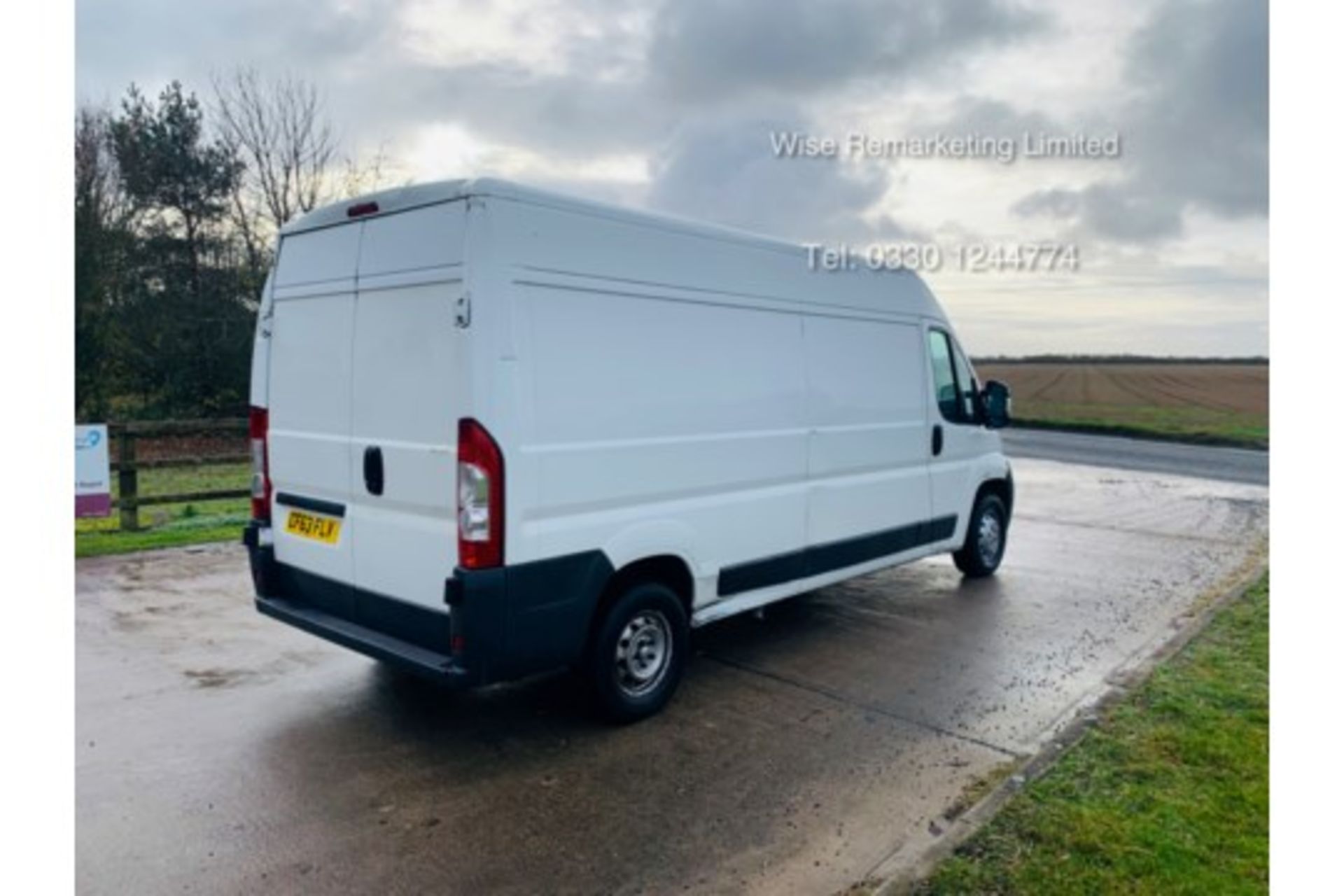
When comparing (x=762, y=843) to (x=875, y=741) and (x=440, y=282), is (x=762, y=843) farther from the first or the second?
(x=440, y=282)

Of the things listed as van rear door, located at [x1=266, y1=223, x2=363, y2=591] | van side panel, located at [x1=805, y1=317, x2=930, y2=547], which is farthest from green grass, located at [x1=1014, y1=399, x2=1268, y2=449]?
van rear door, located at [x1=266, y1=223, x2=363, y2=591]

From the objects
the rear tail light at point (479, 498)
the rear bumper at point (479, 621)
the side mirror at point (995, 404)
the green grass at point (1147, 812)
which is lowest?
the green grass at point (1147, 812)

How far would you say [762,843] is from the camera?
11.1 feet

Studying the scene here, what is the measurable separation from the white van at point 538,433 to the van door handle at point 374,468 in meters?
0.01

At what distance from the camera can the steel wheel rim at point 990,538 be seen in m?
7.74

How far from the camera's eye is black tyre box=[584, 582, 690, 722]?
438cm

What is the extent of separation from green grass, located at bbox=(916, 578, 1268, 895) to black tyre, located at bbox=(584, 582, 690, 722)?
179 centimetres

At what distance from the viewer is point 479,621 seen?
12.5 feet

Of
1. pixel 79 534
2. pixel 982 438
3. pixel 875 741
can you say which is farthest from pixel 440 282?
pixel 79 534

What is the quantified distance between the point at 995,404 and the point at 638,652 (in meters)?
4.26

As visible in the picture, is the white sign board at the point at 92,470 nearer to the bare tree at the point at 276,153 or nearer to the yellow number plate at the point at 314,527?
the yellow number plate at the point at 314,527

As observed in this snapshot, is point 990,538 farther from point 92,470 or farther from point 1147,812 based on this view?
point 92,470

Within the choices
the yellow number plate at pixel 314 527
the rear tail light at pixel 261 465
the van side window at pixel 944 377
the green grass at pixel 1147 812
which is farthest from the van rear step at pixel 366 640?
the van side window at pixel 944 377

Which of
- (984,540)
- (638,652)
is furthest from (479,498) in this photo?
(984,540)
